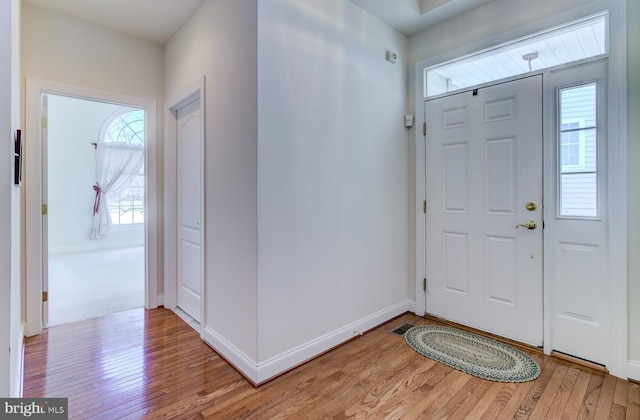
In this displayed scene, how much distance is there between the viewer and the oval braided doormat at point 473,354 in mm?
2045

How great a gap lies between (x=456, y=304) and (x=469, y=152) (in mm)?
1381

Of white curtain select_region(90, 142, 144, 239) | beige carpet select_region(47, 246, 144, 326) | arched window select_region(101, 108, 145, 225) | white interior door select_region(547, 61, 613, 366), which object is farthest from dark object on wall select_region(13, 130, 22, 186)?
white curtain select_region(90, 142, 144, 239)

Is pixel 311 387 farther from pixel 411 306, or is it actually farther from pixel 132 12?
pixel 132 12

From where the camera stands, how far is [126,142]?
7.21 metres

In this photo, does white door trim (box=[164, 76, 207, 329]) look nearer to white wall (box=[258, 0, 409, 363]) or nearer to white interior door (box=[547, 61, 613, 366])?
white wall (box=[258, 0, 409, 363])

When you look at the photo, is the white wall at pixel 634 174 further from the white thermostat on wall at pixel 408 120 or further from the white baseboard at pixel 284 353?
the white baseboard at pixel 284 353

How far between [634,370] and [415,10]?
10.2 ft

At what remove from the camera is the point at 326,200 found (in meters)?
Answer: 2.36

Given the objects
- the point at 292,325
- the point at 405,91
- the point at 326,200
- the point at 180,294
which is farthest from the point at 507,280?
the point at 180,294

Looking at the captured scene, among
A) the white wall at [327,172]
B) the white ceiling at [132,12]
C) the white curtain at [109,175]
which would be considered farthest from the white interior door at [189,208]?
the white curtain at [109,175]

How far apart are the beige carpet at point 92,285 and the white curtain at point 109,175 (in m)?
0.90

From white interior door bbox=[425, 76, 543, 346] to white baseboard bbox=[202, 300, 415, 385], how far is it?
31.3 inches

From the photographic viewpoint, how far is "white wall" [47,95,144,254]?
647 centimetres

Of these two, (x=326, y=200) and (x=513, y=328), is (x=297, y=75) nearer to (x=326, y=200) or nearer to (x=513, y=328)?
(x=326, y=200)
